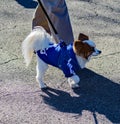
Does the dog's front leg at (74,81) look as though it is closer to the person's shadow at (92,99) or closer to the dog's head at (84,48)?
the person's shadow at (92,99)

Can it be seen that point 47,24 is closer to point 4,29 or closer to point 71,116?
point 4,29

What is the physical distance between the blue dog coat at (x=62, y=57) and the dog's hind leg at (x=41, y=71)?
7 cm

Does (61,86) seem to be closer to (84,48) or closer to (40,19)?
(84,48)

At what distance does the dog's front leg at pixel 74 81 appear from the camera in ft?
16.1

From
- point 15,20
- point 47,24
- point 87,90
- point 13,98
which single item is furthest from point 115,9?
point 13,98

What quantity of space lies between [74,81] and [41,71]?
0.39 meters

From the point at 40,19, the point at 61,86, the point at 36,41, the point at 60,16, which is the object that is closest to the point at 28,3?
the point at 40,19

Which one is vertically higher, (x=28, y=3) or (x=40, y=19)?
(x=40, y=19)

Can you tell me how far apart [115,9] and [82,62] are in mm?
3259

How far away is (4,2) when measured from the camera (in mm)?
8141

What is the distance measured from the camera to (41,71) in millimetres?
4977

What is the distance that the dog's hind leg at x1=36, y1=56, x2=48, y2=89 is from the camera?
16.2ft

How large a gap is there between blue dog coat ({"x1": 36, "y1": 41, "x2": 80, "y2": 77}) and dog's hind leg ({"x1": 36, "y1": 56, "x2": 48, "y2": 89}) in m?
0.07

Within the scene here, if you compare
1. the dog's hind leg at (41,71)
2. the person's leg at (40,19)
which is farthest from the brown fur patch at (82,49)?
the person's leg at (40,19)
